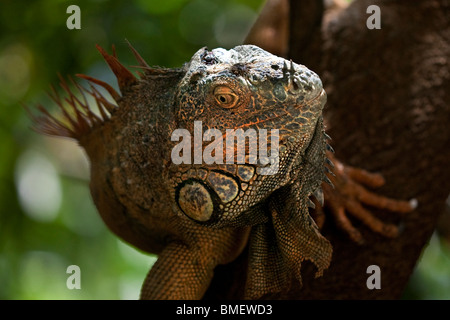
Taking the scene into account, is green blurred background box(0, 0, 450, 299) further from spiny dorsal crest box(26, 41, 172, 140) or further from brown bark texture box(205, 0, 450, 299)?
spiny dorsal crest box(26, 41, 172, 140)

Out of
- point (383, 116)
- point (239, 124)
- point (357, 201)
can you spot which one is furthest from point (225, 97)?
point (383, 116)

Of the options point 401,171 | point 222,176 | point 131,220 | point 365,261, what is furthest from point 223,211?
point 401,171

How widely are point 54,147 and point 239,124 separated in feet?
13.4

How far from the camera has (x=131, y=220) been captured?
2271mm

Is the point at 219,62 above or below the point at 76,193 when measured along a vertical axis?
above

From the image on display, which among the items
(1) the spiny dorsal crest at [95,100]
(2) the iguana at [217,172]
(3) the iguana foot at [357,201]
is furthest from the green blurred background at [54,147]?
(2) the iguana at [217,172]

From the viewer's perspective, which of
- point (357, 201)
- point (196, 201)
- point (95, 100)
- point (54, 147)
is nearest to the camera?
point (196, 201)

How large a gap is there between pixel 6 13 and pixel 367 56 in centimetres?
343

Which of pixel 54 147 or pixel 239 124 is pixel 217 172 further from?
pixel 54 147

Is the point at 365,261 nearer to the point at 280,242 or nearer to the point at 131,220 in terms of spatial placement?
the point at 280,242

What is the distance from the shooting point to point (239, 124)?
1.54 meters

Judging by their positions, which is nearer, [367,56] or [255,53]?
[255,53]

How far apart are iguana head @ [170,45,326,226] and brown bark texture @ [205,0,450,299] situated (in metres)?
0.87

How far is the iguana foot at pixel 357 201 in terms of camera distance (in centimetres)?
248
